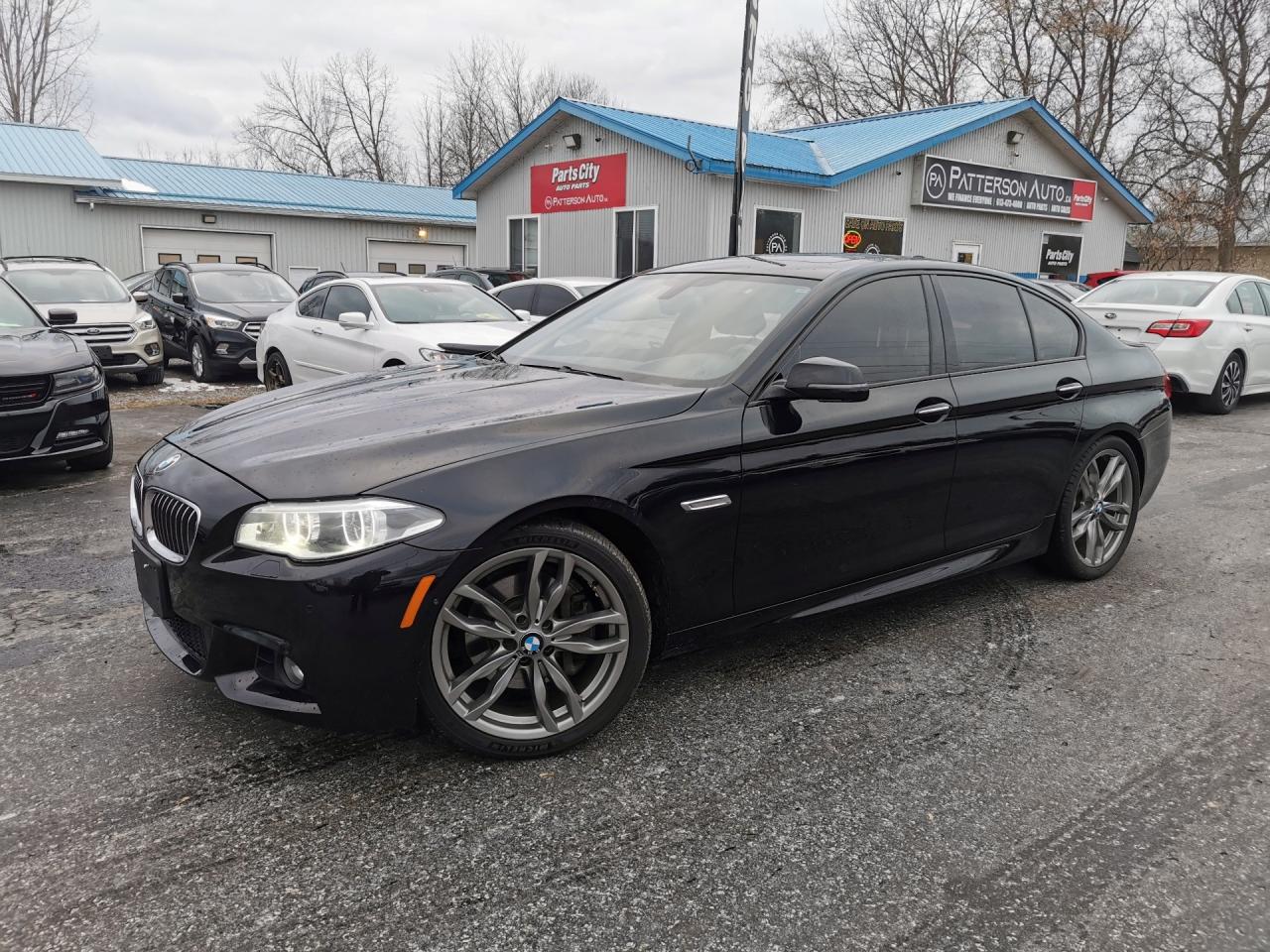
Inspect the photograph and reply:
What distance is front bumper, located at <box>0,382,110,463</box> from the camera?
6.31 meters

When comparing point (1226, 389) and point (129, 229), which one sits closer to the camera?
point (1226, 389)

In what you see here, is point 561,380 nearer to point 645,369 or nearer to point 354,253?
point 645,369

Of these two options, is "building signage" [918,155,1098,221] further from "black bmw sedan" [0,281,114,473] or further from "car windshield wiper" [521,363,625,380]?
"car windshield wiper" [521,363,625,380]

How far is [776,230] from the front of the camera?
18.7m

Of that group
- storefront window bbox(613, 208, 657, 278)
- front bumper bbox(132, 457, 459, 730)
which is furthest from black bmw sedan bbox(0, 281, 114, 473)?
storefront window bbox(613, 208, 657, 278)

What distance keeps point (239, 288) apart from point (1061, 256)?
19.6 m

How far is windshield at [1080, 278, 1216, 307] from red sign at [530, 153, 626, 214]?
34.5ft

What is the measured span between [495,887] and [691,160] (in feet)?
53.3

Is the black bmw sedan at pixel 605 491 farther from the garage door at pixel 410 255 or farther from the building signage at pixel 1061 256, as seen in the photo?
the garage door at pixel 410 255

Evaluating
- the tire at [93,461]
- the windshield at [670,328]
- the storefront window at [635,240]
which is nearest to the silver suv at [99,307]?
the tire at [93,461]

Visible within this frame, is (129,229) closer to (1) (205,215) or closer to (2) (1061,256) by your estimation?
(1) (205,215)

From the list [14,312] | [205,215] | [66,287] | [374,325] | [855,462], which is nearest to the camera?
[855,462]

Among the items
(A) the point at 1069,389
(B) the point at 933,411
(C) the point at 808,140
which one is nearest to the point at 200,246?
(C) the point at 808,140

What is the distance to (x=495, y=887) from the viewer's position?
7.77 feet
